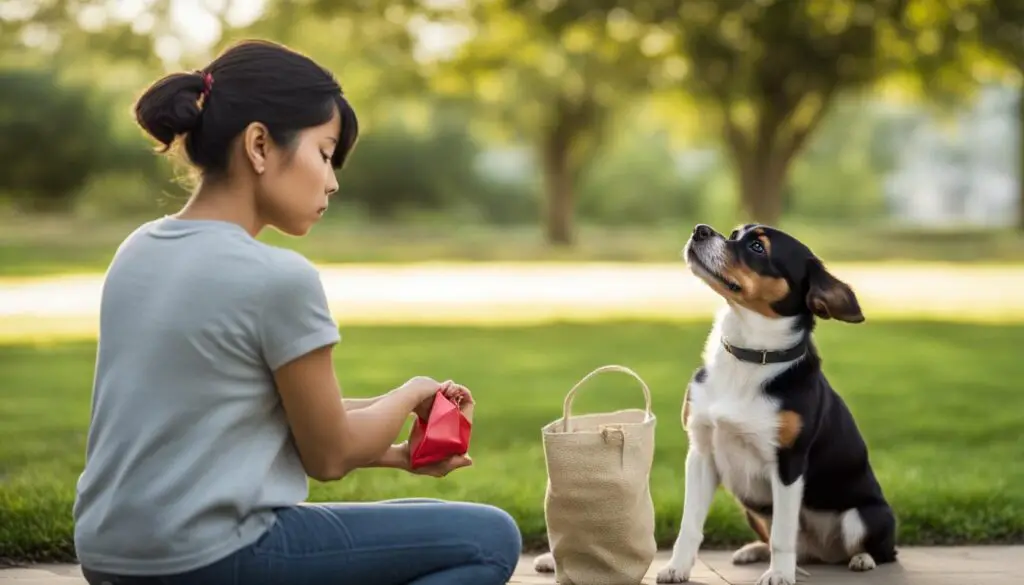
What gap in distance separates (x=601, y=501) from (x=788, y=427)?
2.22ft

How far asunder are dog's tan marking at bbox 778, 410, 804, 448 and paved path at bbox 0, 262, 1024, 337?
1263 cm

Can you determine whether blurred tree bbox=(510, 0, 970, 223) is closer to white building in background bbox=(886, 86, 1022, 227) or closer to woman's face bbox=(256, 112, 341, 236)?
woman's face bbox=(256, 112, 341, 236)

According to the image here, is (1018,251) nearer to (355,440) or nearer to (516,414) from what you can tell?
(516,414)

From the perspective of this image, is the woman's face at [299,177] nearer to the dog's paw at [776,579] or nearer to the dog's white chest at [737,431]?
the dog's white chest at [737,431]

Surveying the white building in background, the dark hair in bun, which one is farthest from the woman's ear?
the white building in background

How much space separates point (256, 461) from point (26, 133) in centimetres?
4703

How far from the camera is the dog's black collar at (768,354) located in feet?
15.7

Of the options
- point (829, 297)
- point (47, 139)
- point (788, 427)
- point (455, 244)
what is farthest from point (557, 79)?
point (788, 427)

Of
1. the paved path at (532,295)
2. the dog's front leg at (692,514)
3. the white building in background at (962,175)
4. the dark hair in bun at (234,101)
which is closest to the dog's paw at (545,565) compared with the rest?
the dog's front leg at (692,514)

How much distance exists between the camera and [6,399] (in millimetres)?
10523

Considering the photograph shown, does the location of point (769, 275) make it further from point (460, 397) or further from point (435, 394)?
point (435, 394)

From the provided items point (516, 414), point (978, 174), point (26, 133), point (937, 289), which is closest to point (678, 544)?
point (516, 414)

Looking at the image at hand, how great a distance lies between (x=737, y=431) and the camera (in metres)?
4.80

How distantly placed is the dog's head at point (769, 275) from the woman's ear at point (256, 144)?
214cm
